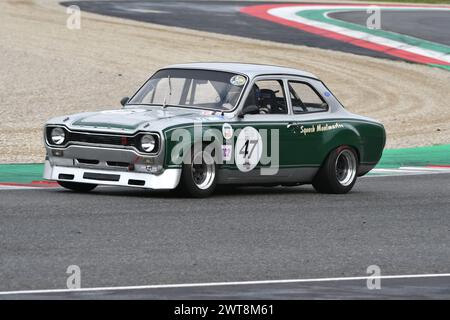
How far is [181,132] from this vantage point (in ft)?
42.8

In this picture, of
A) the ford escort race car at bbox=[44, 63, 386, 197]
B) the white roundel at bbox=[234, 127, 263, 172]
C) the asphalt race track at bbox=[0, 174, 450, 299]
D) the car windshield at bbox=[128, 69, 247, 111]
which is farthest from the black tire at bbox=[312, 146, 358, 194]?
the car windshield at bbox=[128, 69, 247, 111]

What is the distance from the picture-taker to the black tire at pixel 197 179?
1312 centimetres

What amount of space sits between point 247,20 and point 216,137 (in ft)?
85.6

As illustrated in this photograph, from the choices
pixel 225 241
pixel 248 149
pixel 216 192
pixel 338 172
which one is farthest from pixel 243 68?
pixel 225 241

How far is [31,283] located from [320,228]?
12.2 ft

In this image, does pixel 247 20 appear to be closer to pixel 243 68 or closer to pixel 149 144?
pixel 243 68

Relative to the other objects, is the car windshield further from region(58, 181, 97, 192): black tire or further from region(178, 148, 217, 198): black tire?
region(58, 181, 97, 192): black tire

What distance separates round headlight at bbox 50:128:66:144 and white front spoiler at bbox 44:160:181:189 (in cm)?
28

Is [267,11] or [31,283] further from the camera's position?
[267,11]

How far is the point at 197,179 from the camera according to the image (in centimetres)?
1341

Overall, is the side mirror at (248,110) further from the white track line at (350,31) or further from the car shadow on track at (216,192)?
the white track line at (350,31)

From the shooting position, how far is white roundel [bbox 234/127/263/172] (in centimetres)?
1365

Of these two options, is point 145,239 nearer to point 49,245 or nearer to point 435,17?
point 49,245
